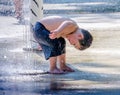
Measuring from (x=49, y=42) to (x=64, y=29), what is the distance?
42 cm

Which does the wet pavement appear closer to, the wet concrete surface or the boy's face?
the wet concrete surface

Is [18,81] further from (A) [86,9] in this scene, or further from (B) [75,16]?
(A) [86,9]

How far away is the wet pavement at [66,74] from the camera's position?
725 centimetres

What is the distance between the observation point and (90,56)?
32.0ft

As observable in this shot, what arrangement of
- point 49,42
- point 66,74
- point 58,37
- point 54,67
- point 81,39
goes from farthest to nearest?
point 54,67 → point 66,74 → point 49,42 → point 58,37 → point 81,39

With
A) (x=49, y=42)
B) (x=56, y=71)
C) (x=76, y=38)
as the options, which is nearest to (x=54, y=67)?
(x=56, y=71)

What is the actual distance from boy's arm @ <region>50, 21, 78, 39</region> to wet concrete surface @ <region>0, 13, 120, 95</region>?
0.60m

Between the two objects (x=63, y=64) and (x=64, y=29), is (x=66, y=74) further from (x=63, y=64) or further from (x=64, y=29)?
(x=64, y=29)

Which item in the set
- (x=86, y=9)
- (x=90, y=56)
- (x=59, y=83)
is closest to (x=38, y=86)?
(x=59, y=83)

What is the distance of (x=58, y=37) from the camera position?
25.9ft

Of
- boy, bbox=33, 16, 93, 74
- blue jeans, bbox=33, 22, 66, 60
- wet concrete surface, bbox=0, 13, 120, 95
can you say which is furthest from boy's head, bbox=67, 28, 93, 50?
wet concrete surface, bbox=0, 13, 120, 95

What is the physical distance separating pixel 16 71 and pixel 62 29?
4.16 feet

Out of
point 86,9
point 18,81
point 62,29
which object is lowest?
point 86,9

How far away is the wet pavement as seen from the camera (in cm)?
725
